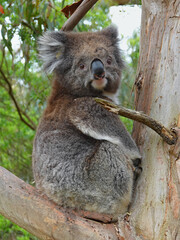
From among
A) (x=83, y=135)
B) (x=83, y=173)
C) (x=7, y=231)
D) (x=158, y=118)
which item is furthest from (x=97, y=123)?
(x=7, y=231)

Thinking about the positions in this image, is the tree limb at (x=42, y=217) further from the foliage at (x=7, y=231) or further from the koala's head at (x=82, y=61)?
the foliage at (x=7, y=231)

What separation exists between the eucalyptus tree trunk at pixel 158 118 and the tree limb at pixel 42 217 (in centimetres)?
28

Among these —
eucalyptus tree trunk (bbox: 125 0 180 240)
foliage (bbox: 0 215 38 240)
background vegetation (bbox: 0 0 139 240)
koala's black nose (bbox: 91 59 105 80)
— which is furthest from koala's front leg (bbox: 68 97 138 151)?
foliage (bbox: 0 215 38 240)

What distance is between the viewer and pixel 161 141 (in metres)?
2.64

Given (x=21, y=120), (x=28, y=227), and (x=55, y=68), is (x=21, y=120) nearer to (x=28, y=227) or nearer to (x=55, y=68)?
(x=55, y=68)

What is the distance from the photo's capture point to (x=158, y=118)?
8.90ft

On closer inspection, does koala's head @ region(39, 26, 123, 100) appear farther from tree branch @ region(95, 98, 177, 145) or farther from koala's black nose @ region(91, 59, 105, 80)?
tree branch @ region(95, 98, 177, 145)

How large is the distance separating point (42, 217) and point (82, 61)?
5.40 ft

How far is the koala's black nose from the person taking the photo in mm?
3144

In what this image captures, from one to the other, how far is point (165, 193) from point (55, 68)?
1857mm

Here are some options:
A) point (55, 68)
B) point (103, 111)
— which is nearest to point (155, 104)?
point (103, 111)

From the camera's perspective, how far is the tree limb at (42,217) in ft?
8.37

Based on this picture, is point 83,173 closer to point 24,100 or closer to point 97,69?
point 97,69

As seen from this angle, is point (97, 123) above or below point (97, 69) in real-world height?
below
